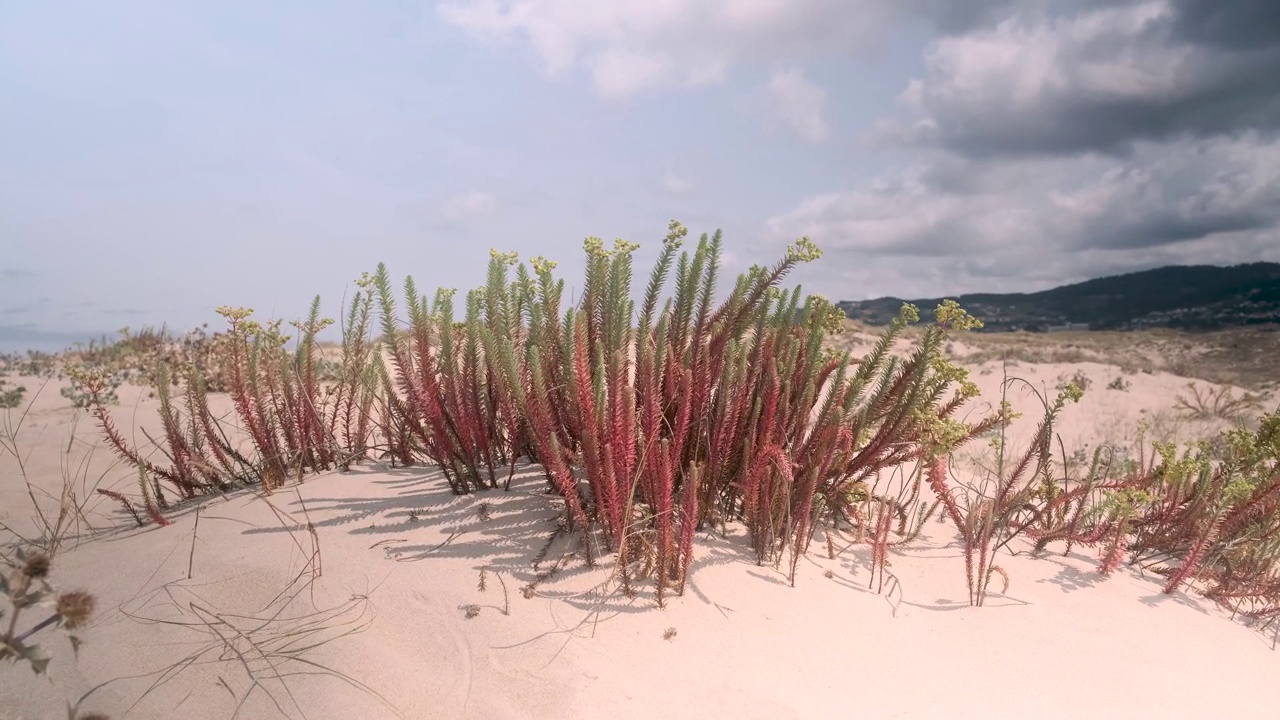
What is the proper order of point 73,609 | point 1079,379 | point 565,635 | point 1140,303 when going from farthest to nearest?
point 1140,303, point 1079,379, point 565,635, point 73,609

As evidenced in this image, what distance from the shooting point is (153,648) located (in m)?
2.31

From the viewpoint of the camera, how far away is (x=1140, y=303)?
243ft

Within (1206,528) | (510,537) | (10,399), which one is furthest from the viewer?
(10,399)

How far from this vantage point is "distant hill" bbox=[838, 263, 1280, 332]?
58.3 m

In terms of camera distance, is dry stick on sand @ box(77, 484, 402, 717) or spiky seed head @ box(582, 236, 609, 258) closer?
dry stick on sand @ box(77, 484, 402, 717)

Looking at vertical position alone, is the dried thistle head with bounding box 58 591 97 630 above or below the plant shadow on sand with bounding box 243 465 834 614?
above

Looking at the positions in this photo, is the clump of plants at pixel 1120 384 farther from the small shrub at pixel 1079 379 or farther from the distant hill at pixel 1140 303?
the distant hill at pixel 1140 303

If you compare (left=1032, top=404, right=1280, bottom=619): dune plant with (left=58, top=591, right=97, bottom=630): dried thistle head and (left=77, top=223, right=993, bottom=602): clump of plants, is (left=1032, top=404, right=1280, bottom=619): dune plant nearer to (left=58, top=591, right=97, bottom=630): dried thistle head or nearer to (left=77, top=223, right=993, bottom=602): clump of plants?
(left=77, top=223, right=993, bottom=602): clump of plants

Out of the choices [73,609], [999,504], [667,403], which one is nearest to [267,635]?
[73,609]

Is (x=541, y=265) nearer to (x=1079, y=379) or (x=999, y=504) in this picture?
(x=999, y=504)

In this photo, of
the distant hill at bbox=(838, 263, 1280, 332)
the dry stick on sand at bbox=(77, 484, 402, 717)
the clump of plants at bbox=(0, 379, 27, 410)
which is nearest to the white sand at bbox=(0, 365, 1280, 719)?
the dry stick on sand at bbox=(77, 484, 402, 717)

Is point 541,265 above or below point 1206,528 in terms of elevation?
above

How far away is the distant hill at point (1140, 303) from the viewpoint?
58312mm

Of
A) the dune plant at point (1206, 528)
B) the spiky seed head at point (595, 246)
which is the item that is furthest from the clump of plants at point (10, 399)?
the dune plant at point (1206, 528)
